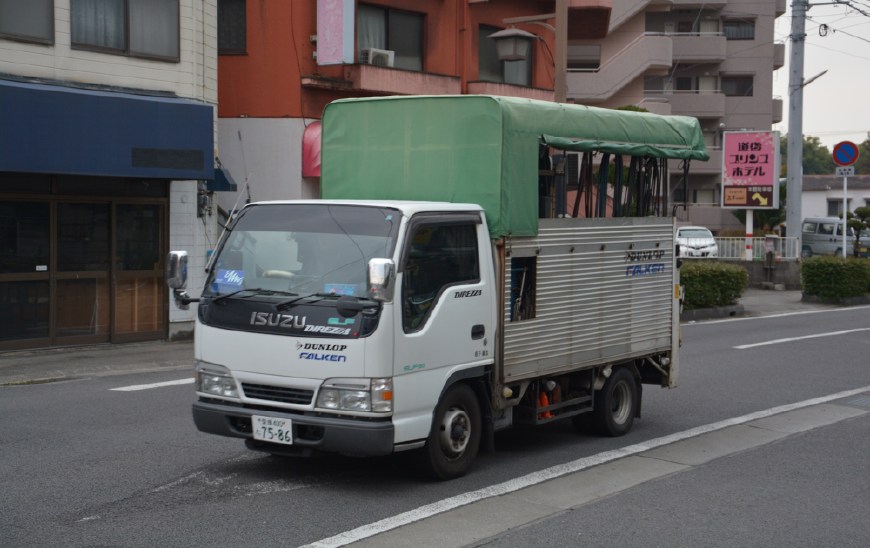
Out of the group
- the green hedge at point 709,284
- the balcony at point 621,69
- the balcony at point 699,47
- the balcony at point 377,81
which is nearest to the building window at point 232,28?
the balcony at point 377,81

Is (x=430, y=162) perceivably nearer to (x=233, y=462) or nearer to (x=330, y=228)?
(x=330, y=228)

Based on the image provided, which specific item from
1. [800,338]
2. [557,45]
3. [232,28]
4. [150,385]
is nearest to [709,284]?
[800,338]

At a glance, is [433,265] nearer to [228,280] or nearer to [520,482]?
[228,280]

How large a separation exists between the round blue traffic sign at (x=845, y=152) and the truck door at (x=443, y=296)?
23970mm

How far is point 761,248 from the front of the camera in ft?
116

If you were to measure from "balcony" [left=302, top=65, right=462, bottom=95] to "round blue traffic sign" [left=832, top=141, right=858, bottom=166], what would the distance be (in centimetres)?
1293

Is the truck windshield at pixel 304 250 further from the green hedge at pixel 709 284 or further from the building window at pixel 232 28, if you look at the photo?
the green hedge at pixel 709 284

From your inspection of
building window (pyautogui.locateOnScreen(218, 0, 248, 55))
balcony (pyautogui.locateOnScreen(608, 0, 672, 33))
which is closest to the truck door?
building window (pyautogui.locateOnScreen(218, 0, 248, 55))

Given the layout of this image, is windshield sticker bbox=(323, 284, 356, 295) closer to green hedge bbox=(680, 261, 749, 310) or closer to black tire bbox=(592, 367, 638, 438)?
black tire bbox=(592, 367, 638, 438)

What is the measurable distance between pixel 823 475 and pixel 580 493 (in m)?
2.38

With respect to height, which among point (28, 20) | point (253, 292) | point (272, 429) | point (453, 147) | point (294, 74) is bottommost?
point (272, 429)

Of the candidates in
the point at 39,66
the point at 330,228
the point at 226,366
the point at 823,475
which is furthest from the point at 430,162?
the point at 39,66

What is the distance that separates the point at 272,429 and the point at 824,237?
43.7 meters

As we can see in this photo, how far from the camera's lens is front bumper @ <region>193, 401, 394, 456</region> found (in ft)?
23.4
